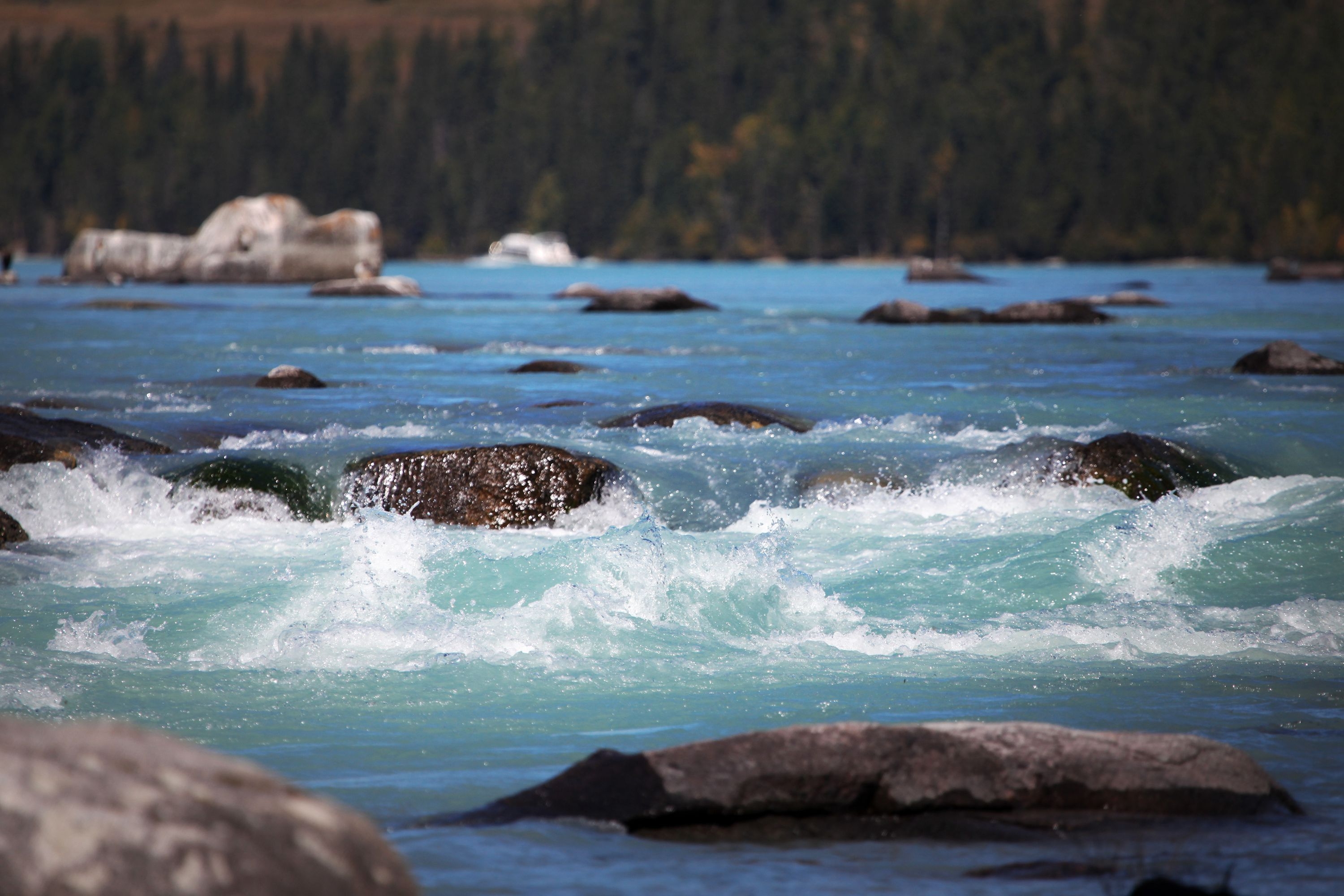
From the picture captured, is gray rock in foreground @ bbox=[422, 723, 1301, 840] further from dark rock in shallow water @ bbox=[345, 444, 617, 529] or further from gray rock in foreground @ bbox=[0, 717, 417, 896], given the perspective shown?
dark rock in shallow water @ bbox=[345, 444, 617, 529]

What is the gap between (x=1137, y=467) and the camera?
1285 cm

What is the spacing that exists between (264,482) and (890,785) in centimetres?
852

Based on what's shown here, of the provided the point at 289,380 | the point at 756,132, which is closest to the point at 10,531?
the point at 289,380

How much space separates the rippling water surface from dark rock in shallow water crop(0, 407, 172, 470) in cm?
30

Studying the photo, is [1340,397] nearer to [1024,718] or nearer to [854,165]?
[1024,718]

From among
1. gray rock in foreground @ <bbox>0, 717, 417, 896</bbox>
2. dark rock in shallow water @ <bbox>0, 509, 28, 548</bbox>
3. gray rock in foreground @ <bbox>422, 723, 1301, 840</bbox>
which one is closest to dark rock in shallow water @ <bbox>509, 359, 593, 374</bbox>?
dark rock in shallow water @ <bbox>0, 509, 28, 548</bbox>

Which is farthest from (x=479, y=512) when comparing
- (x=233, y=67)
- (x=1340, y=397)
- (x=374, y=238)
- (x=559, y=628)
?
(x=233, y=67)

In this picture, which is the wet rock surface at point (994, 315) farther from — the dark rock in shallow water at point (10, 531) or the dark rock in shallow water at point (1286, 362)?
the dark rock in shallow water at point (10, 531)

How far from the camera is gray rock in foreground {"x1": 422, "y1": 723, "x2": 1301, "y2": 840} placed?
4.95 meters

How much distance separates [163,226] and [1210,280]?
11756 cm

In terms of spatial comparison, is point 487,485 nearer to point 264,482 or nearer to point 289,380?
point 264,482

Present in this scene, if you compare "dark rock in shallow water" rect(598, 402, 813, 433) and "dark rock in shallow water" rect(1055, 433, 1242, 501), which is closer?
"dark rock in shallow water" rect(1055, 433, 1242, 501)

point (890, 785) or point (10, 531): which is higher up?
point (10, 531)

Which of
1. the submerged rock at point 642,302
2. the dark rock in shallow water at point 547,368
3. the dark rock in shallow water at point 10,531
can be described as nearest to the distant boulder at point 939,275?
the submerged rock at point 642,302
